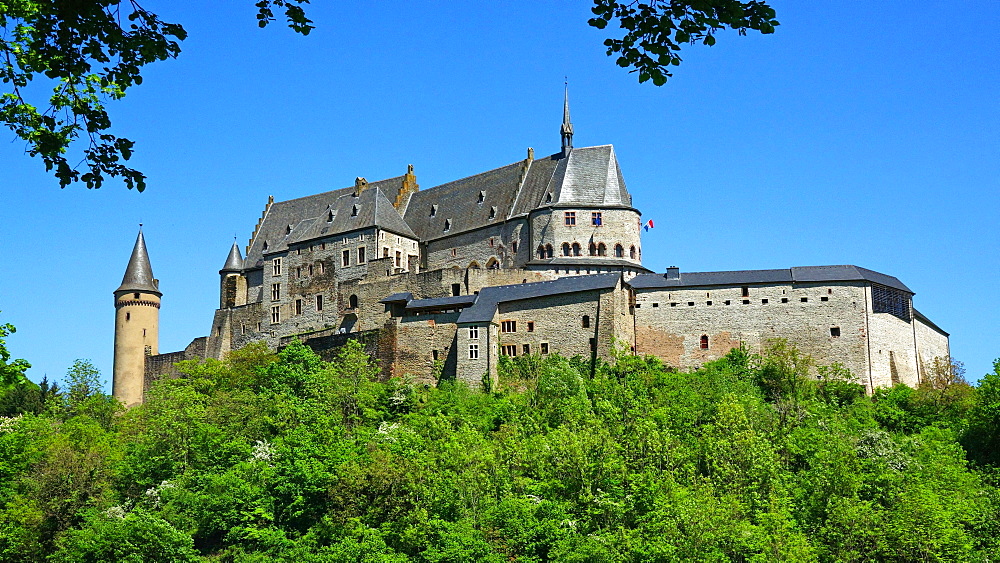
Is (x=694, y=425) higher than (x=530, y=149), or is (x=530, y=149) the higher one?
(x=530, y=149)

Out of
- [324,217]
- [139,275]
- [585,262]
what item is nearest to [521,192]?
[585,262]

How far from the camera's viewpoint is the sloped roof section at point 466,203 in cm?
7462

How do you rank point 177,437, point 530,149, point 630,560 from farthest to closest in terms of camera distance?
point 530,149 < point 177,437 < point 630,560

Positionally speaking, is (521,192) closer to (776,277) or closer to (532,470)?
(776,277)

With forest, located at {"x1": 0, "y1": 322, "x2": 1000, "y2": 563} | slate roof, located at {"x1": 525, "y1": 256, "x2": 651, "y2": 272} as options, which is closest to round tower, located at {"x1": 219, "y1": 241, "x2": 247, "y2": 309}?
forest, located at {"x1": 0, "y1": 322, "x2": 1000, "y2": 563}

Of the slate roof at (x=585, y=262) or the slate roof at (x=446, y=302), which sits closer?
the slate roof at (x=446, y=302)

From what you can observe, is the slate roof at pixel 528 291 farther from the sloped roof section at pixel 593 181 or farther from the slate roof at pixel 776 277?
the sloped roof section at pixel 593 181

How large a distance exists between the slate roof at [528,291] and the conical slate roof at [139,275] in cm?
3026

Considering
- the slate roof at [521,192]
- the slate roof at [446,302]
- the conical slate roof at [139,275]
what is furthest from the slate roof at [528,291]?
the conical slate roof at [139,275]

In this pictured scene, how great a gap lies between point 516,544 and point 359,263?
34.8 meters

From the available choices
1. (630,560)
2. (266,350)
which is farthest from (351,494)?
(266,350)

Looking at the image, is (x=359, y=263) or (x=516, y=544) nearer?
(x=516, y=544)

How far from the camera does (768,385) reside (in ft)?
181

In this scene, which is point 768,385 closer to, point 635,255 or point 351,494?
point 635,255
